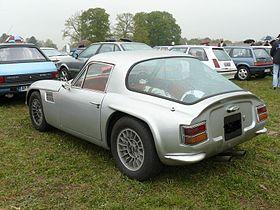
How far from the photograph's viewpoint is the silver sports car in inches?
138

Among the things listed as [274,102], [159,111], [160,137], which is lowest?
[274,102]

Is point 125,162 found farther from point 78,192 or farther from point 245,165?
point 245,165

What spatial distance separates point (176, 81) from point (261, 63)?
10513 millimetres

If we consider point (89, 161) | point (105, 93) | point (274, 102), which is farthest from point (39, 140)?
point (274, 102)

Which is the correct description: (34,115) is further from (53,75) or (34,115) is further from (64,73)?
(64,73)

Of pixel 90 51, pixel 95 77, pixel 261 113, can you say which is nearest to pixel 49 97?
pixel 95 77

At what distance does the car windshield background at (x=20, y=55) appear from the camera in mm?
8195

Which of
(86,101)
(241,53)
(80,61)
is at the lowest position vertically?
(241,53)

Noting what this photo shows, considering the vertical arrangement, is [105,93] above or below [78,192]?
above

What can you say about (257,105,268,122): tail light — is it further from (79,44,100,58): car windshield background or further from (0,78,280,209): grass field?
(79,44,100,58): car windshield background

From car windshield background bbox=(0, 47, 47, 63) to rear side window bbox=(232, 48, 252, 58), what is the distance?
8192mm

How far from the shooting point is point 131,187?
3.76 meters

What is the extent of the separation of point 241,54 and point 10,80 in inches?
369

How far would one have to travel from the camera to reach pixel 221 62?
37.7ft
